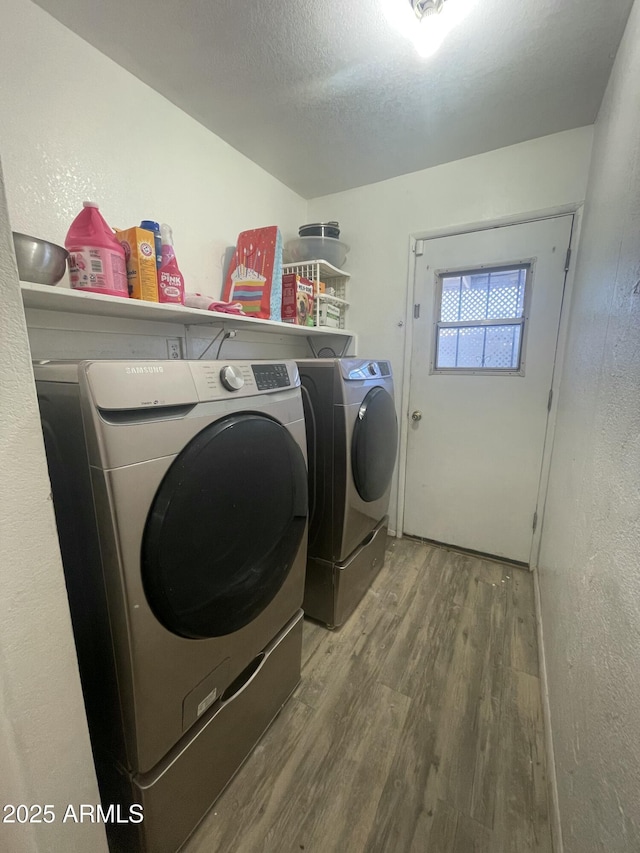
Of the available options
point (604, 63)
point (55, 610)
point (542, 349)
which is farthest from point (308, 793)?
point (604, 63)

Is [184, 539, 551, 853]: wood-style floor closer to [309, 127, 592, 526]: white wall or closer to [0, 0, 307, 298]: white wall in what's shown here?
[309, 127, 592, 526]: white wall

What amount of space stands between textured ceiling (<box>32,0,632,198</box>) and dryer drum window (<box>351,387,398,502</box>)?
4.10 feet

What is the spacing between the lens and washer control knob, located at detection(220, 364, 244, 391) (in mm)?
817

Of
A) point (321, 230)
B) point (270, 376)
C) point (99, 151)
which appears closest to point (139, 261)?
point (99, 151)

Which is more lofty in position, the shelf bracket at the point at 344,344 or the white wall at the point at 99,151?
the white wall at the point at 99,151

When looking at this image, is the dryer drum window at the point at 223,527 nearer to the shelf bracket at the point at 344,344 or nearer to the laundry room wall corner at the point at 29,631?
the laundry room wall corner at the point at 29,631

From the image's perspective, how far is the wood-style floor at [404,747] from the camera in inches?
37.2

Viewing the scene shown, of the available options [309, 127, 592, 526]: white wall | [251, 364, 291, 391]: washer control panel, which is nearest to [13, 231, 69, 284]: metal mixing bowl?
[251, 364, 291, 391]: washer control panel

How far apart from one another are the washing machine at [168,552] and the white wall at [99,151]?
2.83 feet

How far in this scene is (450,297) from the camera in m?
2.10

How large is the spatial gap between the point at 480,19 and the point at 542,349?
4.51 feet

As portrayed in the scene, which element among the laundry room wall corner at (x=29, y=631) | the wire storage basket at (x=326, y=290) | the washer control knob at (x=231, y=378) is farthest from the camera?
the wire storage basket at (x=326, y=290)

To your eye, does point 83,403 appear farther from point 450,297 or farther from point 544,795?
point 450,297

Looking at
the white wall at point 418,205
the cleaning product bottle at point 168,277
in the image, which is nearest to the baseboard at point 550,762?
the white wall at point 418,205
